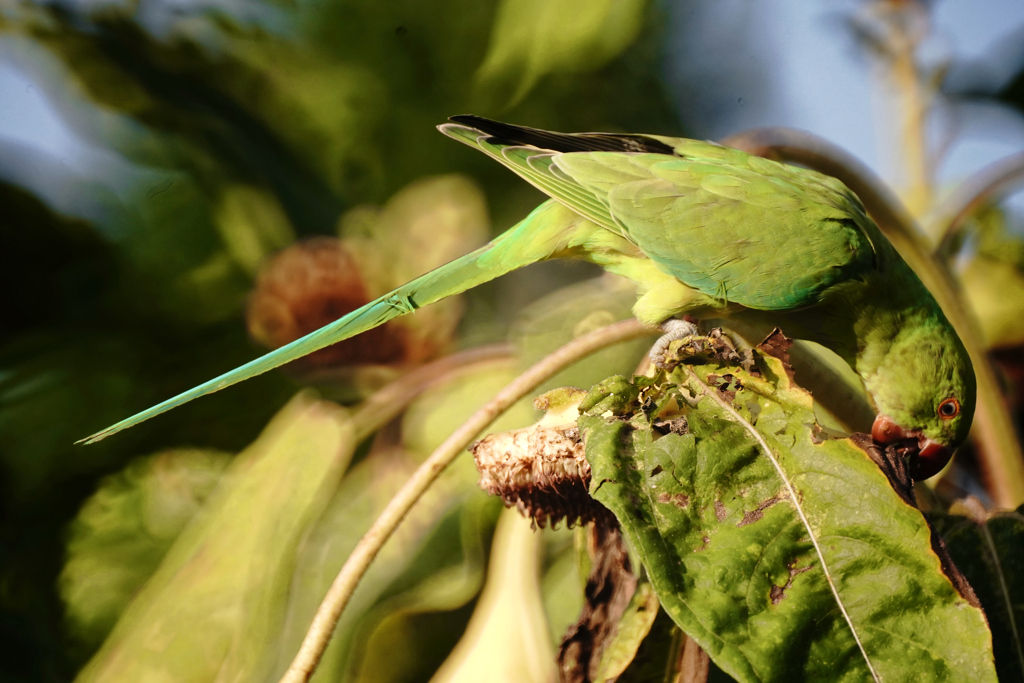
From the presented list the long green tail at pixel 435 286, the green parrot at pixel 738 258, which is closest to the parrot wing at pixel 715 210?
the green parrot at pixel 738 258

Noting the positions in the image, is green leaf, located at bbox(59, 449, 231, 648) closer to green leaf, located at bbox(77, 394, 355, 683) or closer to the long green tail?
green leaf, located at bbox(77, 394, 355, 683)

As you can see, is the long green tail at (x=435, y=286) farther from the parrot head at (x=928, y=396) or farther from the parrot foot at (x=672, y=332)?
the parrot head at (x=928, y=396)

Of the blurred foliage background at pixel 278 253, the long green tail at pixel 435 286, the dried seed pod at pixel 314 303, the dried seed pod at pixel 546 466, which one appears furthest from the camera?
the dried seed pod at pixel 314 303

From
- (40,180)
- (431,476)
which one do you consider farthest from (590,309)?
(40,180)

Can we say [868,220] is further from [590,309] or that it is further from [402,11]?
[402,11]

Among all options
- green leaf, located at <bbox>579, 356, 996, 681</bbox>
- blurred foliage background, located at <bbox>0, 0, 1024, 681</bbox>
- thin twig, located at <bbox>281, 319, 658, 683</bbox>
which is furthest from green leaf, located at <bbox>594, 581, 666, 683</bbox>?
blurred foliage background, located at <bbox>0, 0, 1024, 681</bbox>

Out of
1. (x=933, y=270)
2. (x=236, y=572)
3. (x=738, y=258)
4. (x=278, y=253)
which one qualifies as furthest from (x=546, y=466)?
(x=933, y=270)
